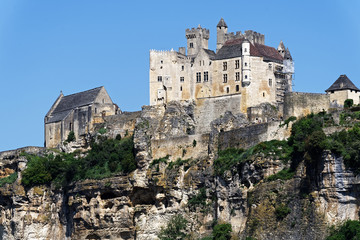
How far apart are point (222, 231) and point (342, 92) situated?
18.3 metres

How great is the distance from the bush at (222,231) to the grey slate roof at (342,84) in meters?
17.5

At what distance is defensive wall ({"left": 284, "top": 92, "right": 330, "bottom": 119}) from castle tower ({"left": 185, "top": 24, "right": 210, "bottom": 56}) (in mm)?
16086

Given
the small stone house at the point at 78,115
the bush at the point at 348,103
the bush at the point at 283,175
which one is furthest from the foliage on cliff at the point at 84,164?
the bush at the point at 348,103

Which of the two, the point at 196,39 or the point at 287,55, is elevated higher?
the point at 196,39

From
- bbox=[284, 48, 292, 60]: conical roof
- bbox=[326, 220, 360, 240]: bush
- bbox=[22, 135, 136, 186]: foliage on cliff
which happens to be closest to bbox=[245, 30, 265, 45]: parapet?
bbox=[284, 48, 292, 60]: conical roof

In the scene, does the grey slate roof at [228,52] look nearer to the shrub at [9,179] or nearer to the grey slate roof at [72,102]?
the grey slate roof at [72,102]

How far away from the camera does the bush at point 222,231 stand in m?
85.3

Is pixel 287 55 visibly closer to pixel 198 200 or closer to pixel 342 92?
pixel 342 92

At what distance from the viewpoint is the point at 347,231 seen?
77.4 meters

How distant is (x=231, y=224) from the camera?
87.1 meters

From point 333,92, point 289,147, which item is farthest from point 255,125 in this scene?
point 333,92

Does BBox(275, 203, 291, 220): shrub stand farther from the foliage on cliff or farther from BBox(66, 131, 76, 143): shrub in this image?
BBox(66, 131, 76, 143): shrub

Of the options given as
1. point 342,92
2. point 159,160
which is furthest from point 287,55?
point 159,160

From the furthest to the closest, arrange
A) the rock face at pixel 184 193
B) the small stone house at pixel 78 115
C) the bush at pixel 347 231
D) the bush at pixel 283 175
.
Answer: the small stone house at pixel 78 115, the bush at pixel 283 175, the rock face at pixel 184 193, the bush at pixel 347 231
